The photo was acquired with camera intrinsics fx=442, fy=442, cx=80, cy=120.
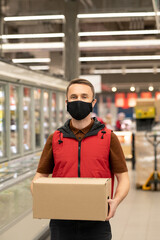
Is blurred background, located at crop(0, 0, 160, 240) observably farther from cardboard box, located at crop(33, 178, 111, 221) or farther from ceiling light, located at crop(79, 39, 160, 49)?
cardboard box, located at crop(33, 178, 111, 221)

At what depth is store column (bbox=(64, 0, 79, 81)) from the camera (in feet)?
38.4

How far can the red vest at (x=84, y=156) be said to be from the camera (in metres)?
2.31

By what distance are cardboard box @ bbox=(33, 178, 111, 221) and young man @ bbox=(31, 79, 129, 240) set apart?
190 millimetres

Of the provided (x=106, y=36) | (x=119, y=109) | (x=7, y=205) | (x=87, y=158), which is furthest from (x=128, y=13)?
(x=119, y=109)

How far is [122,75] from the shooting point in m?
19.2

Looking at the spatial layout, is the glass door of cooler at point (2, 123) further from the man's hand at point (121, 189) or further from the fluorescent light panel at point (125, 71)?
the fluorescent light panel at point (125, 71)

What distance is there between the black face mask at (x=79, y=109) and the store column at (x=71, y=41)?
961 cm

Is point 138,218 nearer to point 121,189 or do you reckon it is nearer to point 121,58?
point 121,189

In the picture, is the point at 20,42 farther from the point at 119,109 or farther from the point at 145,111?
the point at 119,109

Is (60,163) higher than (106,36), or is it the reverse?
(106,36)

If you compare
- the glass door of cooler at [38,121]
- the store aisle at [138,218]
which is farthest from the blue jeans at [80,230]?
the glass door of cooler at [38,121]

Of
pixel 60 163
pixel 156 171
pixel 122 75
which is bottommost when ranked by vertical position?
pixel 156 171

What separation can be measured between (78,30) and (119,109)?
19329 mm

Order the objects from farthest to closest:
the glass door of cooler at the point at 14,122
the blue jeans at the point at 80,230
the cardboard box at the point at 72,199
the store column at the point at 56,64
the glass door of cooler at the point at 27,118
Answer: the store column at the point at 56,64, the glass door of cooler at the point at 27,118, the glass door of cooler at the point at 14,122, the blue jeans at the point at 80,230, the cardboard box at the point at 72,199
